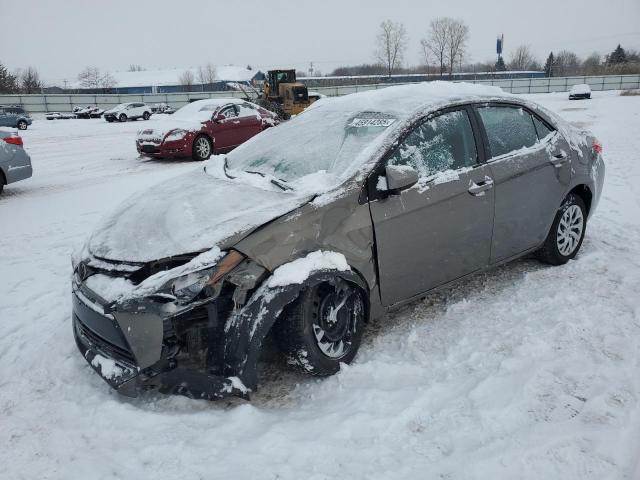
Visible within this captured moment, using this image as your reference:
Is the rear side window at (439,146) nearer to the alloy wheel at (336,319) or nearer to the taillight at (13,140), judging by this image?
the alloy wheel at (336,319)

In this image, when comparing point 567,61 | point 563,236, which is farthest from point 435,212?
point 567,61

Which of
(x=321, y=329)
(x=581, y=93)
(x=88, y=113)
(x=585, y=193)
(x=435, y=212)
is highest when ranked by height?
(x=88, y=113)

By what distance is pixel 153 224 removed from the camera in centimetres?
295

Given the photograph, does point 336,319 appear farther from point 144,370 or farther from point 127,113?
point 127,113

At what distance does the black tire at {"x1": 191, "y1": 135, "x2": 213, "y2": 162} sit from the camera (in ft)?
40.1

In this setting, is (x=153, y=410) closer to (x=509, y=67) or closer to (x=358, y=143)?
(x=358, y=143)

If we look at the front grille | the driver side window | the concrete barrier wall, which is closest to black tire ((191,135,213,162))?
the driver side window

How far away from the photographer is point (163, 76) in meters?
93.5

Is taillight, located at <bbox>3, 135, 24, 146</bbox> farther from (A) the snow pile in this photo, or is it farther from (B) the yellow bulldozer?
(B) the yellow bulldozer

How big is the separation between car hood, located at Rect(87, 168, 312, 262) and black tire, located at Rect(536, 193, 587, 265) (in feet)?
8.34

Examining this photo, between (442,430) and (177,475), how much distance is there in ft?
4.25

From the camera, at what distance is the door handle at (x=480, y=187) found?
11.6 feet

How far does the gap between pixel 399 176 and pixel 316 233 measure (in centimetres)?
64

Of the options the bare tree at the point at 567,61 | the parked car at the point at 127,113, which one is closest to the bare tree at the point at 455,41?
the bare tree at the point at 567,61
